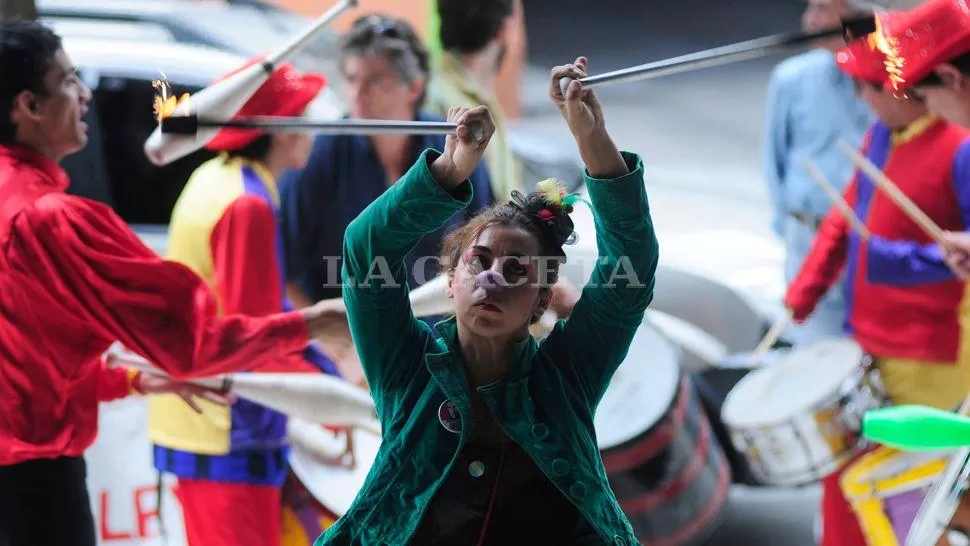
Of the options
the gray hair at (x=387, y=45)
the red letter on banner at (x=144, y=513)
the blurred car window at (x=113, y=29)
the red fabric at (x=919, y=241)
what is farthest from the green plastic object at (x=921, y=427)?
the blurred car window at (x=113, y=29)

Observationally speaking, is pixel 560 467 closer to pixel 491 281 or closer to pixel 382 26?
pixel 491 281

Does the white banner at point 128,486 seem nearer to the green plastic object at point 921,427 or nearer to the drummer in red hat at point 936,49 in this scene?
the green plastic object at point 921,427

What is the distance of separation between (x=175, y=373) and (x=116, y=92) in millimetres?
648

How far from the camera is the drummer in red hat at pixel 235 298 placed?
2.06 m

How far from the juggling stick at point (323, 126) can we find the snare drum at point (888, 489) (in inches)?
53.2

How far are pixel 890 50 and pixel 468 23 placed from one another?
1.02 m

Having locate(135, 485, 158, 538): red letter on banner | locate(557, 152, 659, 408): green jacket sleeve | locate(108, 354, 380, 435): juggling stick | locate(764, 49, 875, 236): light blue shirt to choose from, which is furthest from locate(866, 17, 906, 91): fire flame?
locate(135, 485, 158, 538): red letter on banner

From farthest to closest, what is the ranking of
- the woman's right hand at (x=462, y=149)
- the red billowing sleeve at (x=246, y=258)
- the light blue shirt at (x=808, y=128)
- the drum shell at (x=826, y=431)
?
the light blue shirt at (x=808, y=128)
the drum shell at (x=826, y=431)
the red billowing sleeve at (x=246, y=258)
the woman's right hand at (x=462, y=149)

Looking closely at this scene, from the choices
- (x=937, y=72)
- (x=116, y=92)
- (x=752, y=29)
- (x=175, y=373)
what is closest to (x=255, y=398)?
(x=175, y=373)

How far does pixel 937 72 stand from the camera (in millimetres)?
1807

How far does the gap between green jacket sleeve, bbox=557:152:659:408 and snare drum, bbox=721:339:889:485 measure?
1.08m

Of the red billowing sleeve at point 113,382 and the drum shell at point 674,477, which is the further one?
the drum shell at point 674,477

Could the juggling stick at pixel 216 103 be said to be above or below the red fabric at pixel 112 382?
above

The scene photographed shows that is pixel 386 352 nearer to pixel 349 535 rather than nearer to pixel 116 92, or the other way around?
pixel 349 535
